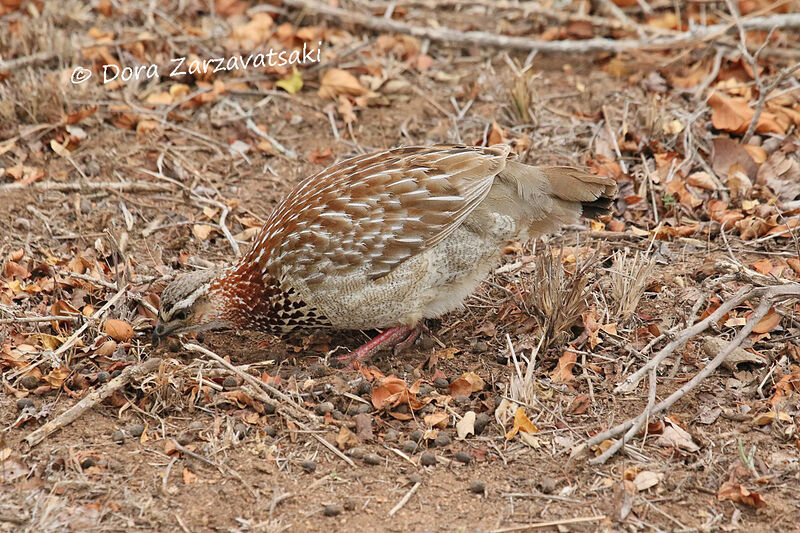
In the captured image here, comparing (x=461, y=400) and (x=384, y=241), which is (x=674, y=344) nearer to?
(x=461, y=400)

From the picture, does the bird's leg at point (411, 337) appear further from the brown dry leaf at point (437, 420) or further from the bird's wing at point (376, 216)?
the brown dry leaf at point (437, 420)

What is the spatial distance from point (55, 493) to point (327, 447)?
133 centimetres

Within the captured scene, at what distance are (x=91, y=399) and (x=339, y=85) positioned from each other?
3.87 meters

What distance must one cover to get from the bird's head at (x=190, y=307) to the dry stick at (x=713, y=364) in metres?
2.33

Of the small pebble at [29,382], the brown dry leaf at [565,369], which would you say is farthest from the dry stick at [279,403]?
the brown dry leaf at [565,369]

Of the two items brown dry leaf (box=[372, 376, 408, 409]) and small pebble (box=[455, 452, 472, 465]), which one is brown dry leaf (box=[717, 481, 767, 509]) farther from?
brown dry leaf (box=[372, 376, 408, 409])

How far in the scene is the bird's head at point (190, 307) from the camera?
5.44 metres

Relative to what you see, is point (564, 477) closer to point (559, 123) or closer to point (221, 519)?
point (221, 519)

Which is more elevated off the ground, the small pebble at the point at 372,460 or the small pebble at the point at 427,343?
the small pebble at the point at 372,460

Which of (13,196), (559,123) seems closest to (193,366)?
(13,196)

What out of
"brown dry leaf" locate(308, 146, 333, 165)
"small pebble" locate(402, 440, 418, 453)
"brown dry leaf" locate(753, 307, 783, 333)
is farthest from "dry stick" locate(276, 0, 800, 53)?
"small pebble" locate(402, 440, 418, 453)

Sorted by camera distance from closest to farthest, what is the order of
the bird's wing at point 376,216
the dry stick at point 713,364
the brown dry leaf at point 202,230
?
the dry stick at point 713,364
the bird's wing at point 376,216
the brown dry leaf at point 202,230

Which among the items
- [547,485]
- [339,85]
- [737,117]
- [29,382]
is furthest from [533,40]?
[29,382]

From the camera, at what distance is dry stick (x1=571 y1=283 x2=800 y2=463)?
4.68 metres
